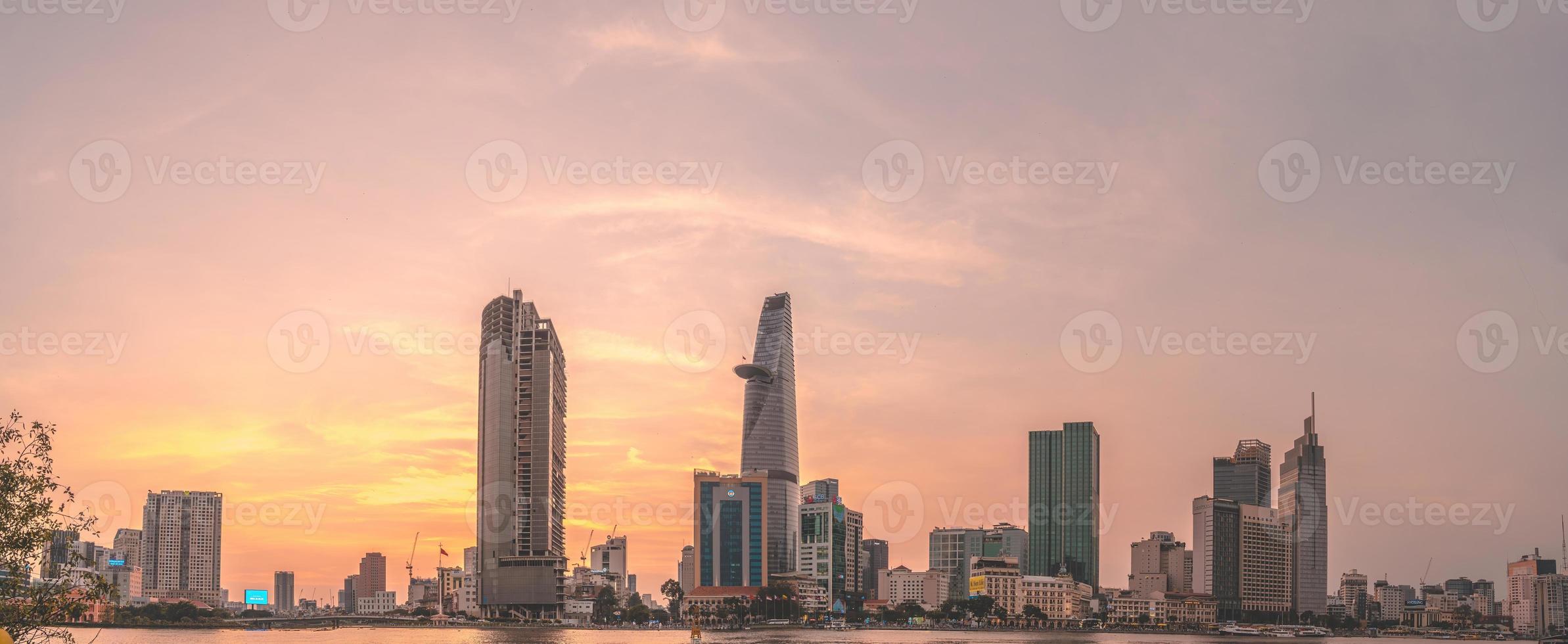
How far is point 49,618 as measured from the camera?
1511 inches

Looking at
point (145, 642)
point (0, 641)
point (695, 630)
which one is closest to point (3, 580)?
point (0, 641)

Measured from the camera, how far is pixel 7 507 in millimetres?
37781

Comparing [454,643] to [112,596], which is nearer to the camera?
[112,596]

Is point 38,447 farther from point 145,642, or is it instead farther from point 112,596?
point 145,642

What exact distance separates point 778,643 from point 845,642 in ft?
34.4

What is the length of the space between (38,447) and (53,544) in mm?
4860

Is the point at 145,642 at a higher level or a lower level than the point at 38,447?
lower

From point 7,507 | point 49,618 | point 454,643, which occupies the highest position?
point 7,507

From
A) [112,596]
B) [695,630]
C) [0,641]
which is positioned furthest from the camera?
[695,630]

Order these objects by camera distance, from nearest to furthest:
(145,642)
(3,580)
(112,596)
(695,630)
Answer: (112,596), (3,580), (695,630), (145,642)

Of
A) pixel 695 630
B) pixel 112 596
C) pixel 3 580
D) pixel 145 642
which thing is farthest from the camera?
pixel 145 642

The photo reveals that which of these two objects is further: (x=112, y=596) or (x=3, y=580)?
(x=3, y=580)

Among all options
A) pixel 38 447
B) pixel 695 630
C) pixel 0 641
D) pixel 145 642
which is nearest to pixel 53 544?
pixel 38 447

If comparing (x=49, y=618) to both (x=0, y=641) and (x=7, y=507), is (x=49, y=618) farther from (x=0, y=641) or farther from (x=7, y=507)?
Result: (x=0, y=641)
